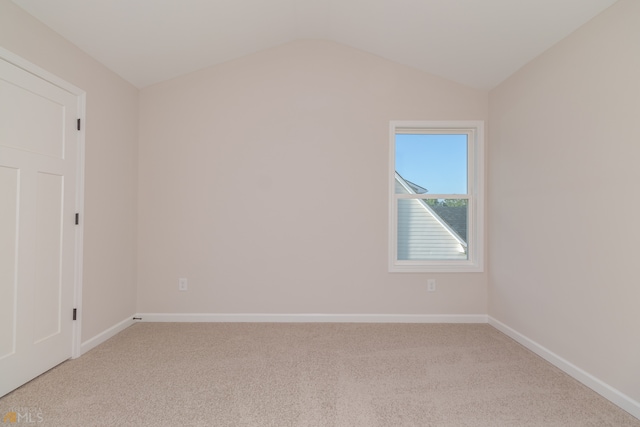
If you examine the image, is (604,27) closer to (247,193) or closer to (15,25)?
(247,193)

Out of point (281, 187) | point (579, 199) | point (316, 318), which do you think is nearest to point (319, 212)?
point (281, 187)

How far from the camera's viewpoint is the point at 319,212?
334 centimetres

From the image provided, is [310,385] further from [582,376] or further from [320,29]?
[320,29]

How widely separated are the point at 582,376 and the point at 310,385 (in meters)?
1.80

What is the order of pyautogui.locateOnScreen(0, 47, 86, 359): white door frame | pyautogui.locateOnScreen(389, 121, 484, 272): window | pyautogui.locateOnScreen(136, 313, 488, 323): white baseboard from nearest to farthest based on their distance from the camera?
pyautogui.locateOnScreen(0, 47, 86, 359): white door frame → pyautogui.locateOnScreen(136, 313, 488, 323): white baseboard → pyautogui.locateOnScreen(389, 121, 484, 272): window

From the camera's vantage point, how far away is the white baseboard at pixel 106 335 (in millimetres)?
2561

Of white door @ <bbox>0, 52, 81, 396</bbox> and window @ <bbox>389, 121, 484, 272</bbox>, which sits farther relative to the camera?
window @ <bbox>389, 121, 484, 272</bbox>

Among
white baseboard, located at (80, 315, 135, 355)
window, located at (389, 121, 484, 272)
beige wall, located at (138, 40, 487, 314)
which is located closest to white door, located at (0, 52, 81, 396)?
white baseboard, located at (80, 315, 135, 355)

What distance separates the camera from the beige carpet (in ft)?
5.74

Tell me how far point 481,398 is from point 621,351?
85 centimetres

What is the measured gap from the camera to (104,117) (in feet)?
9.11

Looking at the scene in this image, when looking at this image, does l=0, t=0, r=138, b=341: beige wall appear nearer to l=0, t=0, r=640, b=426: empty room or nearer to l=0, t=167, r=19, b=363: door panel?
l=0, t=0, r=640, b=426: empty room

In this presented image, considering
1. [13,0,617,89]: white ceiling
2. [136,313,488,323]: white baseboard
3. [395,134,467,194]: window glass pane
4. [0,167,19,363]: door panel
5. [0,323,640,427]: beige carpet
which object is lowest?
[0,323,640,427]: beige carpet

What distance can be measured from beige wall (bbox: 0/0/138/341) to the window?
270 cm
